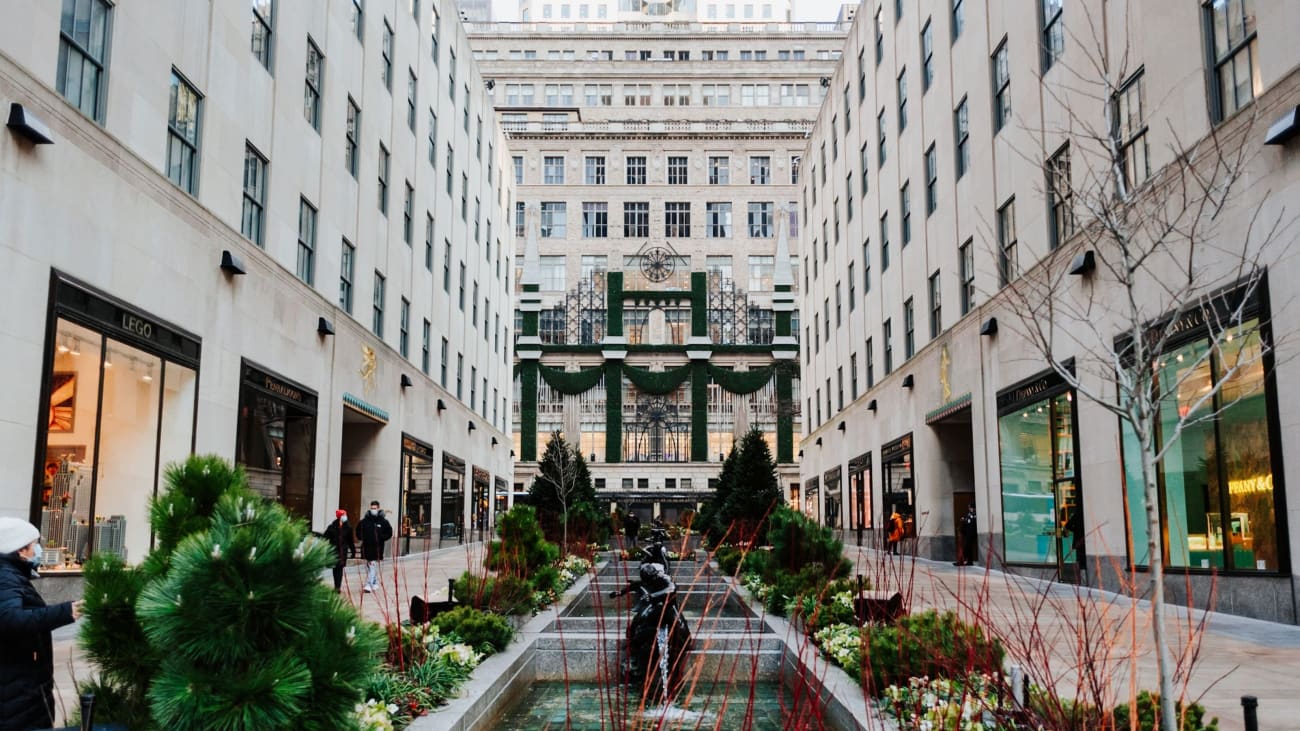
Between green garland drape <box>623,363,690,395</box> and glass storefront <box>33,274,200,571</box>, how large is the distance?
2507 inches

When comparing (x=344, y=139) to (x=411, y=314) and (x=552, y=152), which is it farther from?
(x=552, y=152)

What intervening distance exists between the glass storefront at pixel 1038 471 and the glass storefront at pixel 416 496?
18412mm

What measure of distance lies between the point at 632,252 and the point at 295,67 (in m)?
62.2

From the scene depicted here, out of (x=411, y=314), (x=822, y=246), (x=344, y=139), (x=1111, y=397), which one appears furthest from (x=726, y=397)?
(x=1111, y=397)

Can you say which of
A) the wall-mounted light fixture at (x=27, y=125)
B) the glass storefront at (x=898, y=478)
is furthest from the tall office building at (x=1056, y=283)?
the wall-mounted light fixture at (x=27, y=125)

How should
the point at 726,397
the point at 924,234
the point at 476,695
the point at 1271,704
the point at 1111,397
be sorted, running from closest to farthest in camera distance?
the point at 1271,704 < the point at 476,695 < the point at 1111,397 < the point at 924,234 < the point at 726,397

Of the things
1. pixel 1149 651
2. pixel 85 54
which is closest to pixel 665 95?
pixel 85 54

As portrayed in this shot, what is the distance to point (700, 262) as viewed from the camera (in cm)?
8556

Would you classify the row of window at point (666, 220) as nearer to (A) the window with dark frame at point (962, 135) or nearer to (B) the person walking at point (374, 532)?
(A) the window with dark frame at point (962, 135)

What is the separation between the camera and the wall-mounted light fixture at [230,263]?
1942cm

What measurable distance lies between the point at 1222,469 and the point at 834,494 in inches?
1353

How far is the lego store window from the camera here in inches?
567

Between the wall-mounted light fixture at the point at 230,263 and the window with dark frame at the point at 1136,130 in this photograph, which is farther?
the wall-mounted light fixture at the point at 230,263

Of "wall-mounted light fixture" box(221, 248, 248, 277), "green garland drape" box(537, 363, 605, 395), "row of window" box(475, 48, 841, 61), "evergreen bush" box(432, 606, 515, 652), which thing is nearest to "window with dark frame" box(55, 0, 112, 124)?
"wall-mounted light fixture" box(221, 248, 248, 277)
